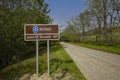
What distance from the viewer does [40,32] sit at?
45.4 feet

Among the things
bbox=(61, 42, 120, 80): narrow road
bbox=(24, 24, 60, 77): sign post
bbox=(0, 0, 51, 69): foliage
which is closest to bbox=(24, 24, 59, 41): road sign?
bbox=(24, 24, 60, 77): sign post

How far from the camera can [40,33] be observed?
Result: 13.8 metres

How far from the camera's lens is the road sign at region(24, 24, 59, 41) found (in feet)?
45.2

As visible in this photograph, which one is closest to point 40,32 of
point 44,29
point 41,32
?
point 41,32

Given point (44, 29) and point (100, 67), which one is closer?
point (44, 29)

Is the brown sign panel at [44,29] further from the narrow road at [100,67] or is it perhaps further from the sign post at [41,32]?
the narrow road at [100,67]

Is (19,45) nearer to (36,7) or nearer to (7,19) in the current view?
(7,19)

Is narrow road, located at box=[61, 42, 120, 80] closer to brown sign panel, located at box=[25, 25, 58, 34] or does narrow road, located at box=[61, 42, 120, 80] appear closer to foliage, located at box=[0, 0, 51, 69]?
brown sign panel, located at box=[25, 25, 58, 34]

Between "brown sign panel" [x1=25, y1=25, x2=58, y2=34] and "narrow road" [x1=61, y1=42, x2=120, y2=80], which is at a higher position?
"brown sign panel" [x1=25, y1=25, x2=58, y2=34]

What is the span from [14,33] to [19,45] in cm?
215

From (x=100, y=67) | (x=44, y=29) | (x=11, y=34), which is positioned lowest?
(x=100, y=67)

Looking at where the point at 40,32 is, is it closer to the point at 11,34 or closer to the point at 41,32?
the point at 41,32

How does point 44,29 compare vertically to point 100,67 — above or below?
above

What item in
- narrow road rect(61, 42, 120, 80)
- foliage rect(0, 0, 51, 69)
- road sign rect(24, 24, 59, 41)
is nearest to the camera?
narrow road rect(61, 42, 120, 80)
